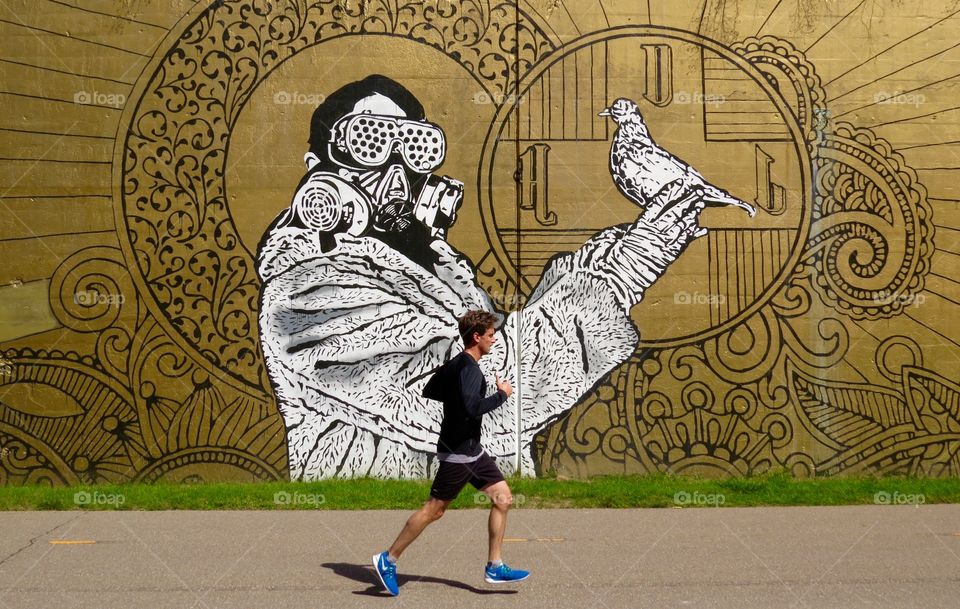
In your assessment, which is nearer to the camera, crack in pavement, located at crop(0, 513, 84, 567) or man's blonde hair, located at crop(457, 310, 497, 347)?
man's blonde hair, located at crop(457, 310, 497, 347)

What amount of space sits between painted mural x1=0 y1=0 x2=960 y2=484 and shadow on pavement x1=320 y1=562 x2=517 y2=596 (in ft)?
8.87

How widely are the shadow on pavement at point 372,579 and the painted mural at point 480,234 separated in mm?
2705

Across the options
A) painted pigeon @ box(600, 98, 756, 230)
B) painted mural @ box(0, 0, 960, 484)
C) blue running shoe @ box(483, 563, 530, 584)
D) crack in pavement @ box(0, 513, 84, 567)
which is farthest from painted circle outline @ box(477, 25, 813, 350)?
crack in pavement @ box(0, 513, 84, 567)

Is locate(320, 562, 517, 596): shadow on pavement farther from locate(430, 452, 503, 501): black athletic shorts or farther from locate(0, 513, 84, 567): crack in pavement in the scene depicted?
locate(0, 513, 84, 567): crack in pavement

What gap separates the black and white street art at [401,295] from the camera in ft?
27.8

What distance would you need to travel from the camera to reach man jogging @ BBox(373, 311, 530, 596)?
16.8 ft

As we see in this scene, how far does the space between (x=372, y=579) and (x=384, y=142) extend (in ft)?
14.8

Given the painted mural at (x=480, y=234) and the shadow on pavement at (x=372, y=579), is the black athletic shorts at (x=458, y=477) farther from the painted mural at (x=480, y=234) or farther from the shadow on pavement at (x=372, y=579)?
the painted mural at (x=480, y=234)

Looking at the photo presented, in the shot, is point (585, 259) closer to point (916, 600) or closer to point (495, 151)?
point (495, 151)

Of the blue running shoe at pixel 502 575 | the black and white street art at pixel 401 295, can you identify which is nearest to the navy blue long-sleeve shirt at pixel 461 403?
the blue running shoe at pixel 502 575

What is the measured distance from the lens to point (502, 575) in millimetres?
5160

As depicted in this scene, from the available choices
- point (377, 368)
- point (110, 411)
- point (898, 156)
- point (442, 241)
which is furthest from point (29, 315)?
point (898, 156)

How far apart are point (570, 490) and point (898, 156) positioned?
456 centimetres

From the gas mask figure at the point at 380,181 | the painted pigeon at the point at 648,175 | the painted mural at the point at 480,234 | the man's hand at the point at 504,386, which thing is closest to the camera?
the man's hand at the point at 504,386
